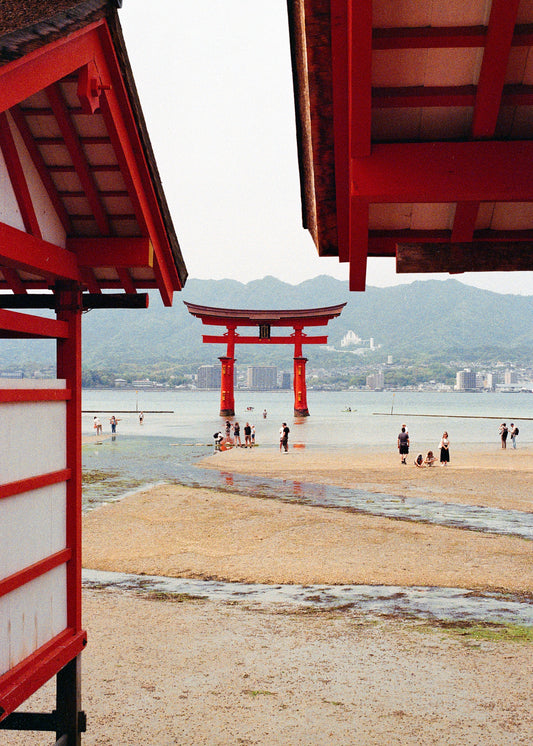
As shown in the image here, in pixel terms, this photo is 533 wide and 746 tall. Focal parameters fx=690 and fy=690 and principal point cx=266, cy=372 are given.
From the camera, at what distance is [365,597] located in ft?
33.5

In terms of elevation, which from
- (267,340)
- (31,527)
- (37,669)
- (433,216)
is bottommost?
(37,669)

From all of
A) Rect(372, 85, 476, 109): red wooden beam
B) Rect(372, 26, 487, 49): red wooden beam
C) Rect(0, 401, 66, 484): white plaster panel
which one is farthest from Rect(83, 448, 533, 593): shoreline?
Rect(372, 26, 487, 49): red wooden beam

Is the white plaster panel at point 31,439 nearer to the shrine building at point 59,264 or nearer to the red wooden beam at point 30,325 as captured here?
the shrine building at point 59,264

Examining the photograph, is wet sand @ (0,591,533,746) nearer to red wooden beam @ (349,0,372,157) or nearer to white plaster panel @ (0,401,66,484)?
white plaster panel @ (0,401,66,484)

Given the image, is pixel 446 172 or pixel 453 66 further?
pixel 446 172

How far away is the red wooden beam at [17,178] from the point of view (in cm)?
479

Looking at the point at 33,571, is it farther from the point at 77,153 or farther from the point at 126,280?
the point at 77,153

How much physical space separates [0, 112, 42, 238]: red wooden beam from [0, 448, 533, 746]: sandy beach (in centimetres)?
438

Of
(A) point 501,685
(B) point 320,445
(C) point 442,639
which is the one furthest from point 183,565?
(B) point 320,445

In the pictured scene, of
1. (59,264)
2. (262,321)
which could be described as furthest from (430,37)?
(262,321)

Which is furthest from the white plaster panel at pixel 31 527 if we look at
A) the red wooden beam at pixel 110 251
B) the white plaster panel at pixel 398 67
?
the white plaster panel at pixel 398 67

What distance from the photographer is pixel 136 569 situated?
38.9 feet

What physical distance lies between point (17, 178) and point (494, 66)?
3.22 metres

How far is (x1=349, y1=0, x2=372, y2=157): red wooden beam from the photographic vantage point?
134 inches
